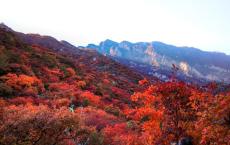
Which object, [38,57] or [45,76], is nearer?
[45,76]

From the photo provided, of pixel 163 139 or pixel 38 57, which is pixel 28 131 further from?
pixel 38 57

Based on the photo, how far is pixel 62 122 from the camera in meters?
17.4

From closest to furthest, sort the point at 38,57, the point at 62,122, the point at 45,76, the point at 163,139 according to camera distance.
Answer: the point at 62,122 < the point at 163,139 < the point at 45,76 < the point at 38,57

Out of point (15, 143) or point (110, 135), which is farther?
point (110, 135)

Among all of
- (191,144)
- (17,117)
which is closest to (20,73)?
(17,117)

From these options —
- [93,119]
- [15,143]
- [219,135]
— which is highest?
[219,135]

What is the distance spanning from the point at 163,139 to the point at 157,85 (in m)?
3.21

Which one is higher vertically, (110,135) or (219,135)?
(219,135)

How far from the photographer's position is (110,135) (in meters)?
28.5

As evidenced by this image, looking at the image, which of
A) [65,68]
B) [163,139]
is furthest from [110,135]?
[65,68]

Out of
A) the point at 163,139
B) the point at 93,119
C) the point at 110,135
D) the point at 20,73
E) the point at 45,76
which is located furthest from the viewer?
the point at 45,76

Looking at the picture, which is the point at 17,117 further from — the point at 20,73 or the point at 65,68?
the point at 65,68

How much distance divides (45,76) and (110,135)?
24.5m

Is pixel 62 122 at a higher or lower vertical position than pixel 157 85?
lower
